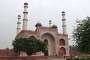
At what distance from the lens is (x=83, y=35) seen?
2478 cm

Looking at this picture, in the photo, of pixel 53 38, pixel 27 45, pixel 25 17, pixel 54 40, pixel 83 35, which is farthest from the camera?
pixel 54 40

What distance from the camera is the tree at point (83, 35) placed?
24.5 metres

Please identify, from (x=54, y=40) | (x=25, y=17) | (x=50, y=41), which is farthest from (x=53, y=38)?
(x=25, y=17)

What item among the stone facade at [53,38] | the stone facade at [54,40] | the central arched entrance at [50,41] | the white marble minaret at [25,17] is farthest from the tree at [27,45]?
the central arched entrance at [50,41]

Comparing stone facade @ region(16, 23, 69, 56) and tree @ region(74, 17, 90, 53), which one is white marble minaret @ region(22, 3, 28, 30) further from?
tree @ region(74, 17, 90, 53)

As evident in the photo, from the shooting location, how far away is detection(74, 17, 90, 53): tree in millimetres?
24469

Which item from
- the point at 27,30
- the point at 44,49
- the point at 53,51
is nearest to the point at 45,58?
the point at 44,49

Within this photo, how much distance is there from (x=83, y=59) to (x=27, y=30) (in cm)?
1303

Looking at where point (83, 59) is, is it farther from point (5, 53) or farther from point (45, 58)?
point (5, 53)

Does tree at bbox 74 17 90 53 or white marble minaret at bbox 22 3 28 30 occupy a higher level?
white marble minaret at bbox 22 3 28 30

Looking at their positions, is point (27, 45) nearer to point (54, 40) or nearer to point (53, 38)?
point (53, 38)

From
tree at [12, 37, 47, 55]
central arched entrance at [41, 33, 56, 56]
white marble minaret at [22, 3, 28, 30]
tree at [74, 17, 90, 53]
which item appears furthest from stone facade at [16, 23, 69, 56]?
tree at [74, 17, 90, 53]

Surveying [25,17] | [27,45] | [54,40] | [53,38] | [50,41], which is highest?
[25,17]

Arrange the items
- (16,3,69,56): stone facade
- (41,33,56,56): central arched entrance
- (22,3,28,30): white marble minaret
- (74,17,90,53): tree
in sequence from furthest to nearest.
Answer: (41,33,56,56): central arched entrance
(16,3,69,56): stone facade
(22,3,28,30): white marble minaret
(74,17,90,53): tree
